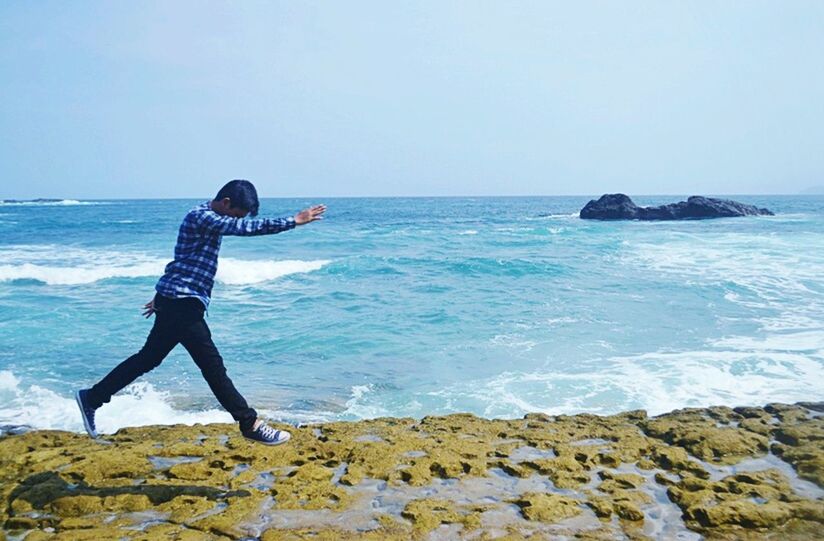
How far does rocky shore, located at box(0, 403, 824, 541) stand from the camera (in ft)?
12.3

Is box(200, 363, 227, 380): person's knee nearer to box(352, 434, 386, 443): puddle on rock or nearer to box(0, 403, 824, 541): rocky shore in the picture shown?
box(0, 403, 824, 541): rocky shore

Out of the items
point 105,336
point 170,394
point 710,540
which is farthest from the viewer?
point 105,336

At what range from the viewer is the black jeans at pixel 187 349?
13.3ft

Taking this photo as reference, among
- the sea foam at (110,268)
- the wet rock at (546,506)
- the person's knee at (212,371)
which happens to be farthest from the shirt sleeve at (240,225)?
the sea foam at (110,268)

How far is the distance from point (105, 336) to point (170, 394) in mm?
4790

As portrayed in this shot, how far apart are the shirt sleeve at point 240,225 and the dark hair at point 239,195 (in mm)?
151

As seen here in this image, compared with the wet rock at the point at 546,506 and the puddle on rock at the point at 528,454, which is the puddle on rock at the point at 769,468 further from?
the wet rock at the point at 546,506

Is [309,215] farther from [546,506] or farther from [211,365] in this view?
[546,506]

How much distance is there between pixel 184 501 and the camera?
4.06 meters

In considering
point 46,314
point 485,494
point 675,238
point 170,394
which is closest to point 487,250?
point 675,238

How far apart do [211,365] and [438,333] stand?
8820mm

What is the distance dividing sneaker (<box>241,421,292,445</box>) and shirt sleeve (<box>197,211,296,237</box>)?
1442mm

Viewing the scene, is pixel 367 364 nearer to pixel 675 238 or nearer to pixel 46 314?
pixel 46 314

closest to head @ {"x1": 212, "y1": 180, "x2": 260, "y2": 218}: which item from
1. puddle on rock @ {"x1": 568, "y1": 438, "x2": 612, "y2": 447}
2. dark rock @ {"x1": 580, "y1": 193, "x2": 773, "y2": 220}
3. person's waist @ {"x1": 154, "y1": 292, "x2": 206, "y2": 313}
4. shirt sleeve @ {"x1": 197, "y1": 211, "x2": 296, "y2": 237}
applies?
shirt sleeve @ {"x1": 197, "y1": 211, "x2": 296, "y2": 237}
